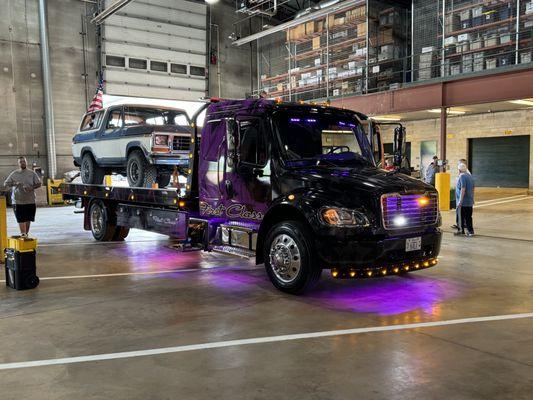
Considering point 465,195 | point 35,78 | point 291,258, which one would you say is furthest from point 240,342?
point 35,78

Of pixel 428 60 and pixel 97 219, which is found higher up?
pixel 428 60

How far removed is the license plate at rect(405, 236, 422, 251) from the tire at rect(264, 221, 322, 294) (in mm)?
1133

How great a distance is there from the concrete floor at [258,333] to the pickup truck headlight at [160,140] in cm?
222

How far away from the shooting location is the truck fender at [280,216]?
6.11m

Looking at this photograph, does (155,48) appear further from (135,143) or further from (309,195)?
(309,195)

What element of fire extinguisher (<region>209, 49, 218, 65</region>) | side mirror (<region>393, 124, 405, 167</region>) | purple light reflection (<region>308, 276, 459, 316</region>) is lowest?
purple light reflection (<region>308, 276, 459, 316</region>)

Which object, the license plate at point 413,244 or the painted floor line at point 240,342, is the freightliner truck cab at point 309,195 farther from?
the painted floor line at point 240,342

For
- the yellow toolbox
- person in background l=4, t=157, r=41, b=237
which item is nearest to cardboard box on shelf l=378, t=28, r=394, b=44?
person in background l=4, t=157, r=41, b=237

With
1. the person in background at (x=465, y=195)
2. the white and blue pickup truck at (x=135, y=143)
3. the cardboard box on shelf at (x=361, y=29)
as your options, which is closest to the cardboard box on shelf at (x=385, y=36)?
the cardboard box on shelf at (x=361, y=29)

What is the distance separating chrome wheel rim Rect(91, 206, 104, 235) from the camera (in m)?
11.6

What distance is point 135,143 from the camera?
975 centimetres

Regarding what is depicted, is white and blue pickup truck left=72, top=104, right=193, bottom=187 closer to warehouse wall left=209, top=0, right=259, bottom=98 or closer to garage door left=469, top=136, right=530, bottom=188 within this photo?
warehouse wall left=209, top=0, right=259, bottom=98

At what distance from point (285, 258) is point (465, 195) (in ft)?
22.1

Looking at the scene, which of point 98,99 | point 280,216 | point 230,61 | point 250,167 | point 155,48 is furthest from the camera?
point 230,61
